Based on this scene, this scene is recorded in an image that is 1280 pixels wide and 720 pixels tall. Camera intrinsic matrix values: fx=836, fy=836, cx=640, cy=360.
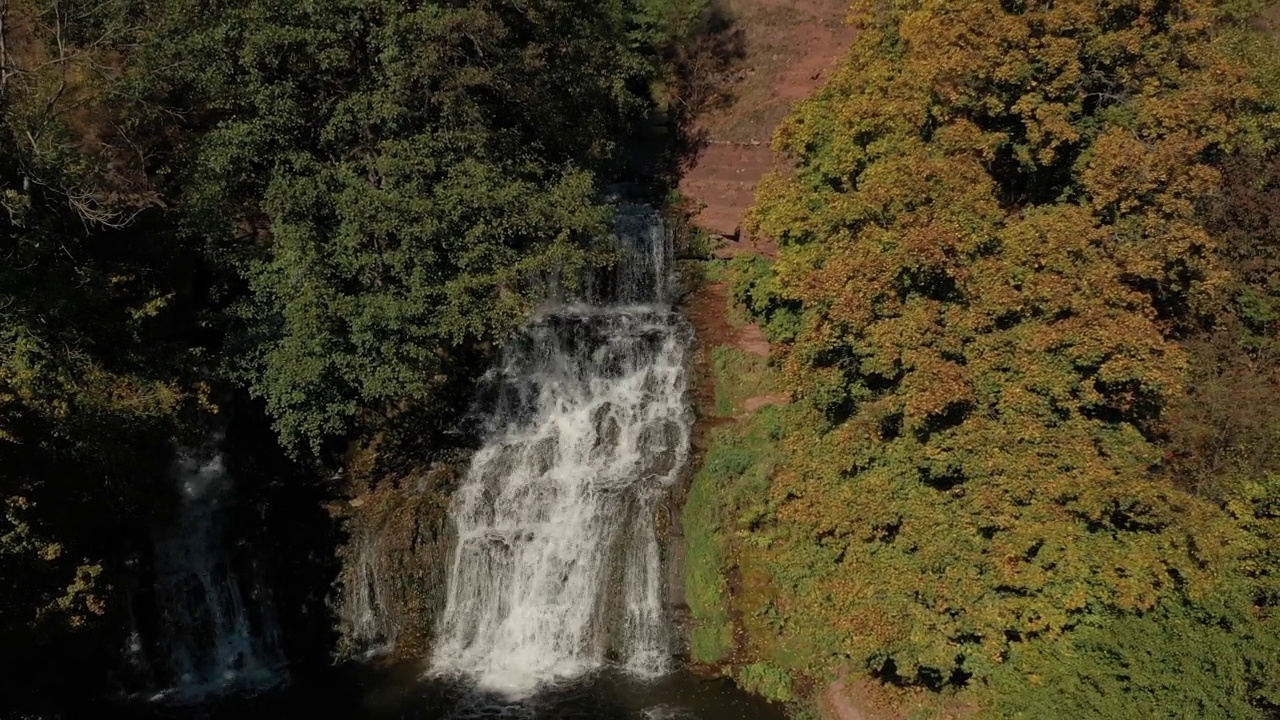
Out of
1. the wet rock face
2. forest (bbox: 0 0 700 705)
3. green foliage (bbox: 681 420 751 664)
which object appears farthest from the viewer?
the wet rock face

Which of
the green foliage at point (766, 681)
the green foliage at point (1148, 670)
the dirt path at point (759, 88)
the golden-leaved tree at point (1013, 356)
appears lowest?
the green foliage at point (766, 681)

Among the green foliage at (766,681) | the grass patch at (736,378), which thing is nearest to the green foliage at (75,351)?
the green foliage at (766,681)

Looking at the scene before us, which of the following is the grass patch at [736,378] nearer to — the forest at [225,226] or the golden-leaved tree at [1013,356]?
the golden-leaved tree at [1013,356]

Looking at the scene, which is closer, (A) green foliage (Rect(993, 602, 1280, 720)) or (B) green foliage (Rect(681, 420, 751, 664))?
(A) green foliage (Rect(993, 602, 1280, 720))

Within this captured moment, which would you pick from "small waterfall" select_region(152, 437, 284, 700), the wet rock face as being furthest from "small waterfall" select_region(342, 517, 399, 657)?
"small waterfall" select_region(152, 437, 284, 700)

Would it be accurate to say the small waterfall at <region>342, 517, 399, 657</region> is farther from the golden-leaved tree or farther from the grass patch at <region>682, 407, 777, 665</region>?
the golden-leaved tree

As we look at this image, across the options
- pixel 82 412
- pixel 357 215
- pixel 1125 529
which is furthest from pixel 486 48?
pixel 1125 529
